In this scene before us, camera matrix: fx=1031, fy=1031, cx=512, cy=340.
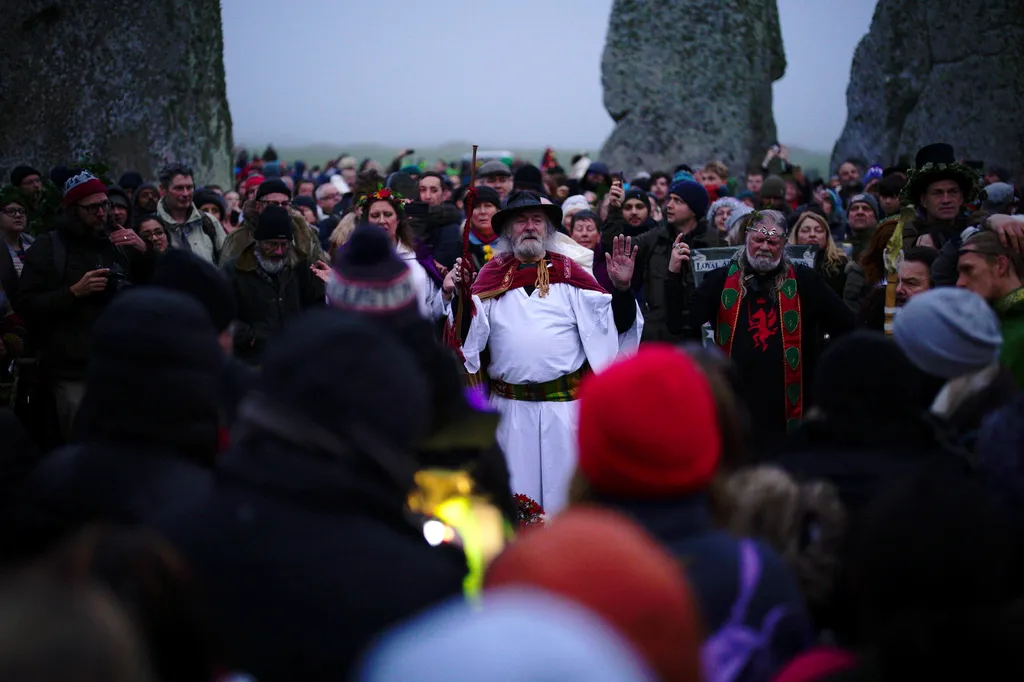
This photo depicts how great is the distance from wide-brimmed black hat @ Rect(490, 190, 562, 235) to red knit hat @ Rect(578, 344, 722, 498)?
386 cm

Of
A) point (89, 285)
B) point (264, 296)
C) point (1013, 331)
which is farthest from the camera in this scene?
point (264, 296)

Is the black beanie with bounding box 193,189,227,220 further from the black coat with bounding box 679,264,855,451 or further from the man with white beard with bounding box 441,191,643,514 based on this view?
the black coat with bounding box 679,264,855,451

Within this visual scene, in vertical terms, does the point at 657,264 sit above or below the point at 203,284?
below

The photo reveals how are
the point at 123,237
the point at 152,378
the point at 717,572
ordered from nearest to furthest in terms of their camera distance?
the point at 717,572
the point at 152,378
the point at 123,237

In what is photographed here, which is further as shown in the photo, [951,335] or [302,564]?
[951,335]

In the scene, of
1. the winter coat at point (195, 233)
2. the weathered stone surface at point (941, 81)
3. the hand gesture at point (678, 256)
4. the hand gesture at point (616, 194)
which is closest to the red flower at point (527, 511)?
the hand gesture at point (678, 256)

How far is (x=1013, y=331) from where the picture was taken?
12.9 ft

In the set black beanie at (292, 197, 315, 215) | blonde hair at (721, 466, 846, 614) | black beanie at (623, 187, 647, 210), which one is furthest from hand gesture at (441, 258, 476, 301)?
black beanie at (292, 197, 315, 215)

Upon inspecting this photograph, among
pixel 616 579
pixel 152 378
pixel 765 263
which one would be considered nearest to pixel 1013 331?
pixel 765 263

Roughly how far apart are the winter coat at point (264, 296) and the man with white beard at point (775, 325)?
8.39 feet

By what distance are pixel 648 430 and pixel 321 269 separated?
180 inches

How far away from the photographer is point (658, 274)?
26.8ft

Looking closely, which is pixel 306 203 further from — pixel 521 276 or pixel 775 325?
pixel 775 325

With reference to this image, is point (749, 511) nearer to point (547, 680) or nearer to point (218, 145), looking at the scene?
point (547, 680)
